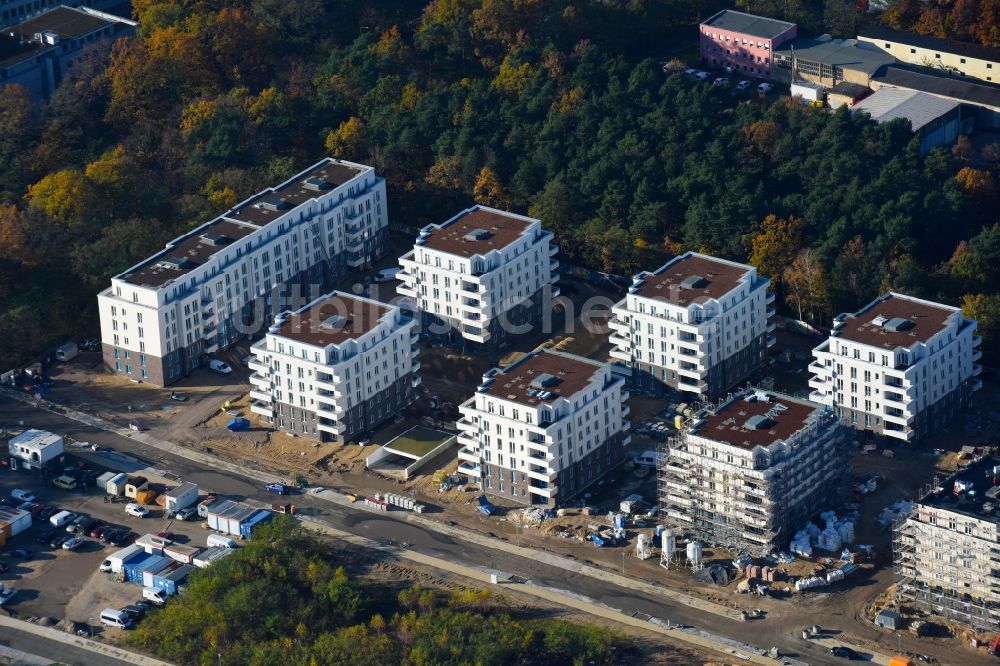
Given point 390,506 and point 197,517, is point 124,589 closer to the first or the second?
point 197,517

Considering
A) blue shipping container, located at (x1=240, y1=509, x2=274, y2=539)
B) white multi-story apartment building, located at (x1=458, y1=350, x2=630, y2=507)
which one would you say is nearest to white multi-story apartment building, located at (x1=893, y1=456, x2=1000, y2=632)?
white multi-story apartment building, located at (x1=458, y1=350, x2=630, y2=507)

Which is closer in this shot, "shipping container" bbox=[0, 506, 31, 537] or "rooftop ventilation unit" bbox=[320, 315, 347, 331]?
"shipping container" bbox=[0, 506, 31, 537]

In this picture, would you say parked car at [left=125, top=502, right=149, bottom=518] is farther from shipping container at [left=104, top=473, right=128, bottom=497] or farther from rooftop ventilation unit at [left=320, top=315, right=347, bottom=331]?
rooftop ventilation unit at [left=320, top=315, right=347, bottom=331]

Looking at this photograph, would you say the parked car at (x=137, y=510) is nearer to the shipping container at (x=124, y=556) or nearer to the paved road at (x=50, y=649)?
the shipping container at (x=124, y=556)

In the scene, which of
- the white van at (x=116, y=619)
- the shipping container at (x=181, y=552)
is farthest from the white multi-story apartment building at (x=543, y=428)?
the white van at (x=116, y=619)

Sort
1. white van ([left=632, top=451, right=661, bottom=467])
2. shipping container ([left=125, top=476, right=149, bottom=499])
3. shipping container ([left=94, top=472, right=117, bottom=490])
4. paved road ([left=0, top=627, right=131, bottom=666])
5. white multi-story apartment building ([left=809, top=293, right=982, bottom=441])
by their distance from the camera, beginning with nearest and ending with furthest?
paved road ([left=0, top=627, right=131, bottom=666])
shipping container ([left=125, top=476, right=149, bottom=499])
white multi-story apartment building ([left=809, top=293, right=982, bottom=441])
white van ([left=632, top=451, right=661, bottom=467])
shipping container ([left=94, top=472, right=117, bottom=490])

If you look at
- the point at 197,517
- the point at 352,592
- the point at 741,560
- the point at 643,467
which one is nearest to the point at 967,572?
the point at 741,560
